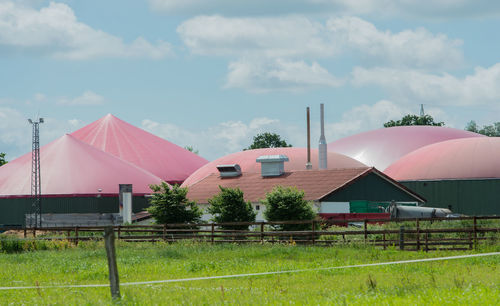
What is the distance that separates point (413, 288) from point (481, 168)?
56.1m

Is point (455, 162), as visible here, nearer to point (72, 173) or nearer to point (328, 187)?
point (328, 187)

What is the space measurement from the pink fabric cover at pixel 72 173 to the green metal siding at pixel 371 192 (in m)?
28.3

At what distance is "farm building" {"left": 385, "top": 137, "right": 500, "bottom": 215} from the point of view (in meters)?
68.4

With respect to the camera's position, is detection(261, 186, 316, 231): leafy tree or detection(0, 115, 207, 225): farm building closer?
detection(261, 186, 316, 231): leafy tree

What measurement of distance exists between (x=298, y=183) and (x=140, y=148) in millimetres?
50442

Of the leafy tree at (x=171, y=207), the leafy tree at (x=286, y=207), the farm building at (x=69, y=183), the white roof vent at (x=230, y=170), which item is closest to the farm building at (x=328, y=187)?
the white roof vent at (x=230, y=170)

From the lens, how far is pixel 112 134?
106 meters

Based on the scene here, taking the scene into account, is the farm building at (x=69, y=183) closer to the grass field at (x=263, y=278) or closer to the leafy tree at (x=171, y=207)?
the leafy tree at (x=171, y=207)

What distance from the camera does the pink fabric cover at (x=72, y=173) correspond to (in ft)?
244

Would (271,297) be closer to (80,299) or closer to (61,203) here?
Result: (80,299)

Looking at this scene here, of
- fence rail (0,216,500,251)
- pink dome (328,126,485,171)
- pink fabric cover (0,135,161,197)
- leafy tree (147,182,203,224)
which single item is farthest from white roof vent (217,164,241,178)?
pink dome (328,126,485,171)

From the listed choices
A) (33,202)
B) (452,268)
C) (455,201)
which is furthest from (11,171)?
(452,268)

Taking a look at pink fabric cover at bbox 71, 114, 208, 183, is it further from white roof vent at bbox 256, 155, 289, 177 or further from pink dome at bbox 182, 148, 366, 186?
white roof vent at bbox 256, 155, 289, 177

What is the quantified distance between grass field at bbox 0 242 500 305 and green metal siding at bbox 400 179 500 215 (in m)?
42.2
